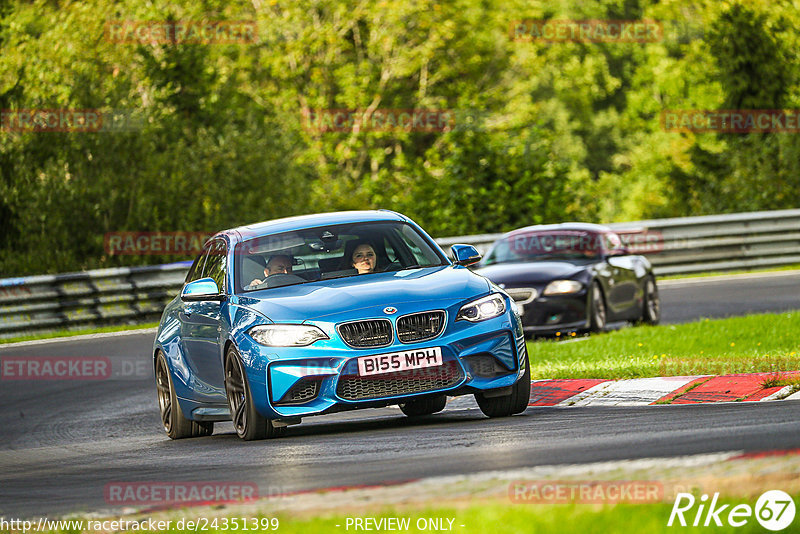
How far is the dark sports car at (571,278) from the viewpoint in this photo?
57.3 ft

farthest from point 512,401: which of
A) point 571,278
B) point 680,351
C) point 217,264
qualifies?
point 571,278

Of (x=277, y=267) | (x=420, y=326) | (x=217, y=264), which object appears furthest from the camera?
(x=217, y=264)

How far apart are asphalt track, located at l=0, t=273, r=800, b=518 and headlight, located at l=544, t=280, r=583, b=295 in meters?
5.28

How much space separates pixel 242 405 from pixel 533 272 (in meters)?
8.32

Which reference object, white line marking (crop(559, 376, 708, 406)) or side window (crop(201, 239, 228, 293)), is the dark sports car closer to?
white line marking (crop(559, 376, 708, 406))

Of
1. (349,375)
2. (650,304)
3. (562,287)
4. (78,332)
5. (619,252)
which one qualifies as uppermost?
(349,375)

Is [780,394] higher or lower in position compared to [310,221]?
lower

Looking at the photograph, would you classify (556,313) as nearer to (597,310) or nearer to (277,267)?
(597,310)

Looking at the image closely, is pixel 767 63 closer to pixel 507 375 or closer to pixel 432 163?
pixel 432 163

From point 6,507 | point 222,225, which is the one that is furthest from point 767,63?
point 6,507

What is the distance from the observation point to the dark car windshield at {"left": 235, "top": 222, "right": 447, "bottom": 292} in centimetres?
1064

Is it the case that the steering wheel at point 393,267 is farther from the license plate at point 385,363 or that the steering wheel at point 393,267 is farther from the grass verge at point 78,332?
the grass verge at point 78,332

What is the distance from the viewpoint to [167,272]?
23.0 meters

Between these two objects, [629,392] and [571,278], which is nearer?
[629,392]
